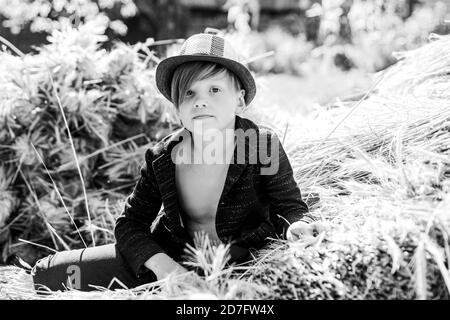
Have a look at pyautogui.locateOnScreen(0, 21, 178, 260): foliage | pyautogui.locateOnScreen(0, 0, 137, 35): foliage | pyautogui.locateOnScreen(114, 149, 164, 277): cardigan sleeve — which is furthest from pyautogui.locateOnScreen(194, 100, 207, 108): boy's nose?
pyautogui.locateOnScreen(0, 0, 137, 35): foliage

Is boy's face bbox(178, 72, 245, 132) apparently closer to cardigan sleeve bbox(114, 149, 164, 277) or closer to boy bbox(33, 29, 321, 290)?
boy bbox(33, 29, 321, 290)

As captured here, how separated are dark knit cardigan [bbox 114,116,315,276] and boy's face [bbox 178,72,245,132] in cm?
11

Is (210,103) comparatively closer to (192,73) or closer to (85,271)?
(192,73)

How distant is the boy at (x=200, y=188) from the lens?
62.1 inches

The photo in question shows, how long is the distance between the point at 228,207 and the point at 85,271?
1.51 feet

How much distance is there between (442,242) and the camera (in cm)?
121

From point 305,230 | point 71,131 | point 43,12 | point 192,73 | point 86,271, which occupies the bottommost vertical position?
point 86,271

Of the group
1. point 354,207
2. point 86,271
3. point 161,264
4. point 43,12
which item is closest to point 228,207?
point 161,264

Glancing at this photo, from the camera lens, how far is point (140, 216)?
1719mm

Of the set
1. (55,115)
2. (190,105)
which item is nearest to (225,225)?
(190,105)

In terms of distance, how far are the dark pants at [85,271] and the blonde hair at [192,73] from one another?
19.4 inches

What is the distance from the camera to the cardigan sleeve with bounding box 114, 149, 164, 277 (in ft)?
5.44

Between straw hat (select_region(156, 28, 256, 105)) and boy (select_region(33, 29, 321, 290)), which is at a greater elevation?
straw hat (select_region(156, 28, 256, 105))
